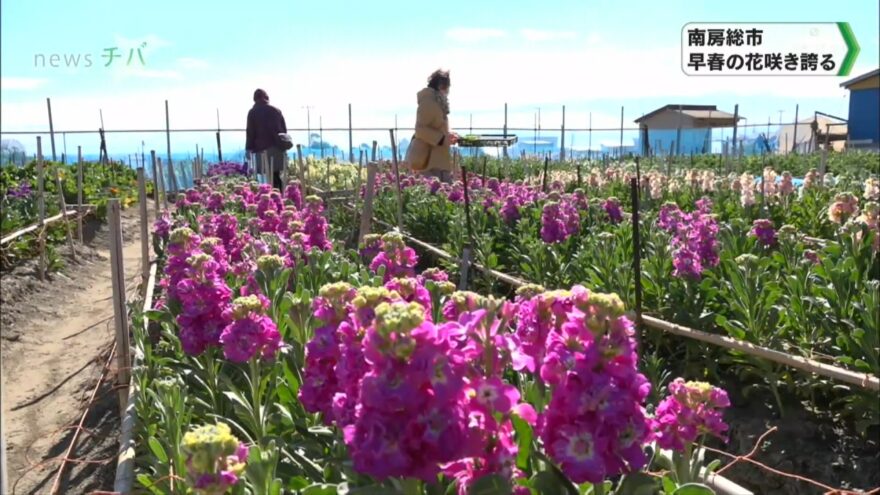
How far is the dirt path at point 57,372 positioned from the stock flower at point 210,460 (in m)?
0.69

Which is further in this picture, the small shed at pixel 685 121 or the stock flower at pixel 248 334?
the small shed at pixel 685 121

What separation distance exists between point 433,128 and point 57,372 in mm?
4535

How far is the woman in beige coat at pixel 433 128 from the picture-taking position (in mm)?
8062

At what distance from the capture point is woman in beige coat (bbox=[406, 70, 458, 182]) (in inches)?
317

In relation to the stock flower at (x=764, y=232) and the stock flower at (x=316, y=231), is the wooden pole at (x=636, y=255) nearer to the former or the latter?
the stock flower at (x=764, y=232)

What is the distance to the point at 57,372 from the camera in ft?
17.1

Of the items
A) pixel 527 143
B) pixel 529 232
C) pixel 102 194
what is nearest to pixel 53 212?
pixel 102 194

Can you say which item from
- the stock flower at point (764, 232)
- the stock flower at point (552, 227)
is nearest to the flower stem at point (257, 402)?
the stock flower at point (552, 227)

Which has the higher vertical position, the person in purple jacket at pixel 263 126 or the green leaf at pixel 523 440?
the person in purple jacket at pixel 263 126

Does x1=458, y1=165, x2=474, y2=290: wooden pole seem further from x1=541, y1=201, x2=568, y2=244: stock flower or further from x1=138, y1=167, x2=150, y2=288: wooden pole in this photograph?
x1=138, y1=167, x2=150, y2=288: wooden pole

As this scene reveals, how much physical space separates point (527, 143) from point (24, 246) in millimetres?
19273

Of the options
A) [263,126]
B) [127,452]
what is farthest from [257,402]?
[263,126]

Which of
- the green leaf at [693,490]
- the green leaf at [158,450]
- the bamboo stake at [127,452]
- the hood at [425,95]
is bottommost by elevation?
the bamboo stake at [127,452]

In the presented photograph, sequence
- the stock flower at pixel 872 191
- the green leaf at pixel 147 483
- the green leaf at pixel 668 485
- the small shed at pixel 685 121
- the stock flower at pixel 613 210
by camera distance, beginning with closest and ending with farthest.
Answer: the green leaf at pixel 668 485, the green leaf at pixel 147 483, the stock flower at pixel 613 210, the stock flower at pixel 872 191, the small shed at pixel 685 121
